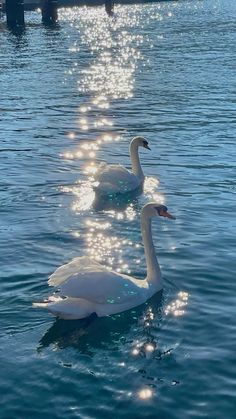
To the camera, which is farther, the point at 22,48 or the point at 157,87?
the point at 22,48

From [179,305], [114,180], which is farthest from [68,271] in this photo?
[114,180]

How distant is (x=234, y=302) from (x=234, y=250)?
9.16ft

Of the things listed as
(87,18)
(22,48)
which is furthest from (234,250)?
(87,18)

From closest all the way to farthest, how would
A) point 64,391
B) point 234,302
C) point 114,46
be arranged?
point 64,391 → point 234,302 → point 114,46

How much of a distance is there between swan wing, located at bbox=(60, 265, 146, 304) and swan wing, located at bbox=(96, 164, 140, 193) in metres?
Result: 7.73

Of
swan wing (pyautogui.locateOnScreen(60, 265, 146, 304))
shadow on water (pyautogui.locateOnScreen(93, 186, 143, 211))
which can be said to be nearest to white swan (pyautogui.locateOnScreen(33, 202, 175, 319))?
swan wing (pyautogui.locateOnScreen(60, 265, 146, 304))

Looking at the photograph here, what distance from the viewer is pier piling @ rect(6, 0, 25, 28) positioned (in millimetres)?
89562

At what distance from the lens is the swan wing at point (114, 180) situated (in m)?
20.6

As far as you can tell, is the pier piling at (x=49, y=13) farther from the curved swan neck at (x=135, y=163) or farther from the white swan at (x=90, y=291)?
the white swan at (x=90, y=291)

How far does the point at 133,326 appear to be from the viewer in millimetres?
12641

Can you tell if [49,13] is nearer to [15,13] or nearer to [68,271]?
[15,13]

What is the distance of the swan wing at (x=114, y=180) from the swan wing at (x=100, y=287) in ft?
25.4

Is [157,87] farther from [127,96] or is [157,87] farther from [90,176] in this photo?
[90,176]

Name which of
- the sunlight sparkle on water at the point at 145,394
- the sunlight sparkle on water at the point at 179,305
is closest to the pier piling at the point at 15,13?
the sunlight sparkle on water at the point at 179,305
